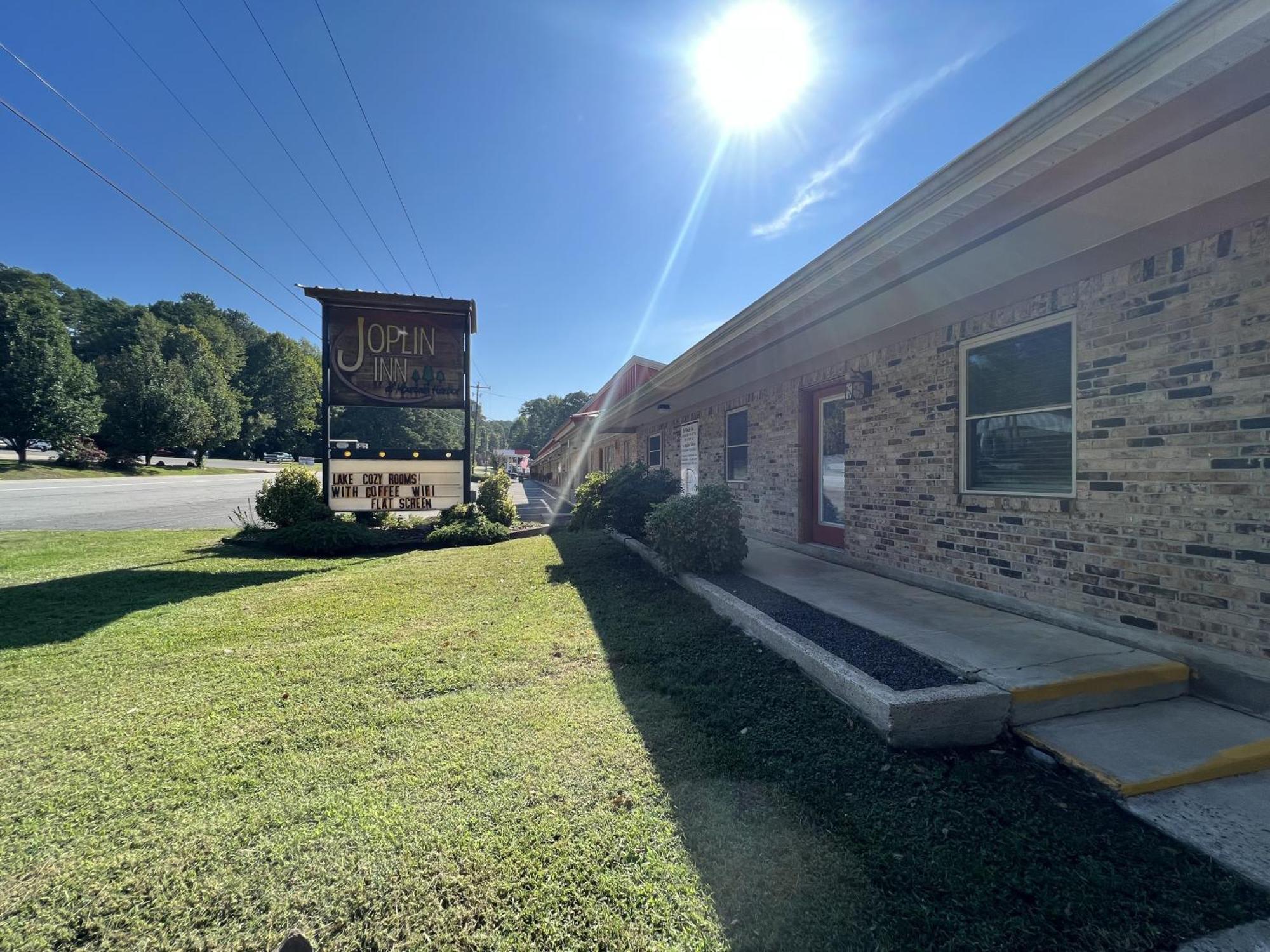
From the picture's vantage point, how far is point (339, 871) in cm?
184

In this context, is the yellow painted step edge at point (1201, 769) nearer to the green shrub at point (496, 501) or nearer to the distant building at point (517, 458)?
the green shrub at point (496, 501)

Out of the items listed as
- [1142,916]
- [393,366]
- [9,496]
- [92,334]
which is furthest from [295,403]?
[1142,916]

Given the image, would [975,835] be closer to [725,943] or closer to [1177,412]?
[725,943]

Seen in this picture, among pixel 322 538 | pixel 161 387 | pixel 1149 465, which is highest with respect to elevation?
pixel 161 387

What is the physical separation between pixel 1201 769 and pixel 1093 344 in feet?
8.90

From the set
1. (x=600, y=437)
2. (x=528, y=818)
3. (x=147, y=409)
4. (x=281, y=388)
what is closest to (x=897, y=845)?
(x=528, y=818)

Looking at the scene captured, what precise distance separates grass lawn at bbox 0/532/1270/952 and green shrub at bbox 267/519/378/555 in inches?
188

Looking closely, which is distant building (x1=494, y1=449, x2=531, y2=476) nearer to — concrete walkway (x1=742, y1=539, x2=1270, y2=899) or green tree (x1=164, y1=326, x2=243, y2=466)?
green tree (x1=164, y1=326, x2=243, y2=466)

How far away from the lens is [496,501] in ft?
34.2

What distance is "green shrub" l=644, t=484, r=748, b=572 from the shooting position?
5.44 meters

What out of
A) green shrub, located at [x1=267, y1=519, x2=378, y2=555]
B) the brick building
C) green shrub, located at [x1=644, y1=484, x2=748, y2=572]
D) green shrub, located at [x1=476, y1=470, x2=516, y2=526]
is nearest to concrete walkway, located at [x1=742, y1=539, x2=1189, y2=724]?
the brick building

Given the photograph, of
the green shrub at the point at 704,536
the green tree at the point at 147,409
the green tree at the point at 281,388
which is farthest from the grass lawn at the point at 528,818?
the green tree at the point at 281,388

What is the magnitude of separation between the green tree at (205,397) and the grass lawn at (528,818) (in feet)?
154

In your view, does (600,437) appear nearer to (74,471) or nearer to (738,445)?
(738,445)
